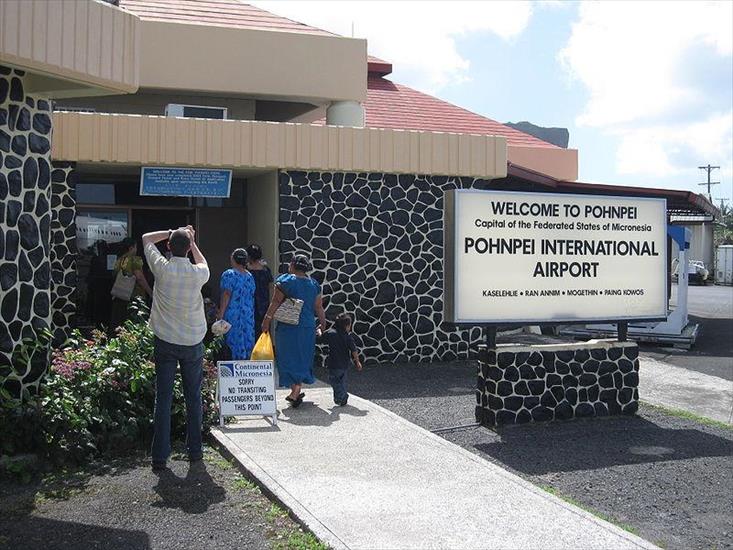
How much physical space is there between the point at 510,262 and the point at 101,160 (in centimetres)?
641

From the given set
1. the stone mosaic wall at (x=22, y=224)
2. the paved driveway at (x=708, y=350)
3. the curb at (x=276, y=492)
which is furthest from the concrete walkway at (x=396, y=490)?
the paved driveway at (x=708, y=350)

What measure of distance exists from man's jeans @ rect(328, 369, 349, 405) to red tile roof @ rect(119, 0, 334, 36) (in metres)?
9.37

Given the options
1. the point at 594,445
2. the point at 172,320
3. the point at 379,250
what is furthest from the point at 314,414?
the point at 379,250

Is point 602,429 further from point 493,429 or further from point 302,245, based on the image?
point 302,245

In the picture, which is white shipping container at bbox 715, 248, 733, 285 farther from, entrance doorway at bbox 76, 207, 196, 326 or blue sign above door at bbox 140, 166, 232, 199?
blue sign above door at bbox 140, 166, 232, 199

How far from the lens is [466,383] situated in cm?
1230

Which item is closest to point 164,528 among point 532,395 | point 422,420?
point 422,420

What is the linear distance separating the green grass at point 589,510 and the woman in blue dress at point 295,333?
10.7 ft

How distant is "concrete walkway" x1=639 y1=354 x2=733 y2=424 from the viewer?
11.2 meters

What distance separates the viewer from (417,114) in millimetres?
22219

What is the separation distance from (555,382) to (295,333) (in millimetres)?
2899

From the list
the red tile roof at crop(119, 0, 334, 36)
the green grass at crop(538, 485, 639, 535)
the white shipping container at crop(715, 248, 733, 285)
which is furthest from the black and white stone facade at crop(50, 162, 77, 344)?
the white shipping container at crop(715, 248, 733, 285)

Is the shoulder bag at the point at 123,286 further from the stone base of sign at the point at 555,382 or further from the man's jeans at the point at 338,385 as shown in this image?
the stone base of sign at the point at 555,382

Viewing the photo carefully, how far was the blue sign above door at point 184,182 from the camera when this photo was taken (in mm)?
13191
